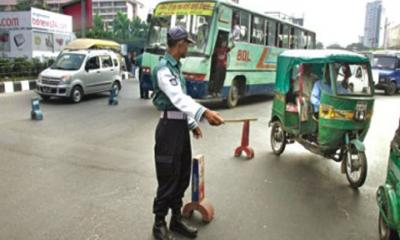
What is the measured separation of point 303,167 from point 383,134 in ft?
13.8

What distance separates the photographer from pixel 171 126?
372cm

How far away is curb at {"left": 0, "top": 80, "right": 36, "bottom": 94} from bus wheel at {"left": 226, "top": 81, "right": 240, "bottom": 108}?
8.66 metres

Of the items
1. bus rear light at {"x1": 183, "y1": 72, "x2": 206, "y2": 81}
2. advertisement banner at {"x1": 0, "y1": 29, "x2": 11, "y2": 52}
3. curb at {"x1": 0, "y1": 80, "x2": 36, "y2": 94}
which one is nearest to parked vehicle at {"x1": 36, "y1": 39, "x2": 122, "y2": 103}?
curb at {"x1": 0, "y1": 80, "x2": 36, "y2": 94}

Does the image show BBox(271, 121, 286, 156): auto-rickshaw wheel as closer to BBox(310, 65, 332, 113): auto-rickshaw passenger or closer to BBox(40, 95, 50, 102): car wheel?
BBox(310, 65, 332, 113): auto-rickshaw passenger

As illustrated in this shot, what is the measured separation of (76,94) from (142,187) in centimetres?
925

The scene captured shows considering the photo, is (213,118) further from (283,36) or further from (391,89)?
(391,89)

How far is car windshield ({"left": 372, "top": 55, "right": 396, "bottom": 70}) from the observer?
21812 millimetres

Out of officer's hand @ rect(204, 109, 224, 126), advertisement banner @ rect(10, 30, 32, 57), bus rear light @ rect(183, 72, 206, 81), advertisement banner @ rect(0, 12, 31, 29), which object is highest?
advertisement banner @ rect(0, 12, 31, 29)

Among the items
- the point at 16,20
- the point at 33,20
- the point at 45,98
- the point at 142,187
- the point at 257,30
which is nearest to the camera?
the point at 142,187

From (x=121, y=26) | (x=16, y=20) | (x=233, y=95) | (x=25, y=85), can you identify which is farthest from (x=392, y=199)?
(x=121, y=26)

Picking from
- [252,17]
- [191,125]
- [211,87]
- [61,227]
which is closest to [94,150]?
[61,227]

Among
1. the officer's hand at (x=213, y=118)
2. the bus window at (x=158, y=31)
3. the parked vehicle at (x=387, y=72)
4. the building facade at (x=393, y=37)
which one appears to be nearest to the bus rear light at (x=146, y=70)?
the bus window at (x=158, y=31)

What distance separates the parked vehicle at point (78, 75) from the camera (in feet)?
43.5

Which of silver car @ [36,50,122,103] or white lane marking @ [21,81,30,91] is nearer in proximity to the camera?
silver car @ [36,50,122,103]
